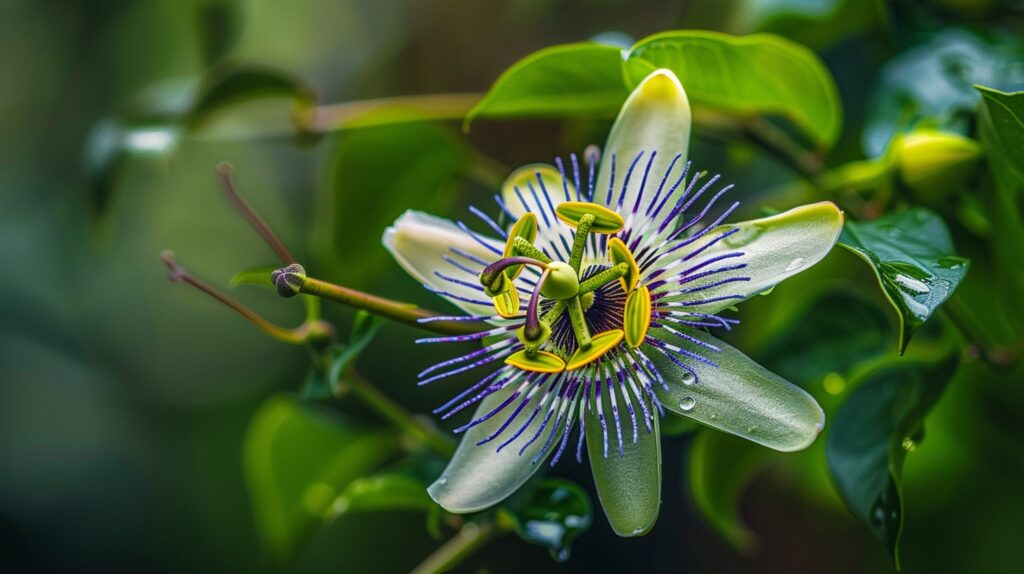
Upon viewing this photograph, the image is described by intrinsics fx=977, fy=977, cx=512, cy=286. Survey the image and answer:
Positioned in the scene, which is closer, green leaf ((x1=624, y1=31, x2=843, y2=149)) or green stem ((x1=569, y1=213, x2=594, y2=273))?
green stem ((x1=569, y1=213, x2=594, y2=273))

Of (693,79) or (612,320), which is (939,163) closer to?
(693,79)

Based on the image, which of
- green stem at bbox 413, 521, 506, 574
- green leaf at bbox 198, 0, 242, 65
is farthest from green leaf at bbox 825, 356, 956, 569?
green leaf at bbox 198, 0, 242, 65

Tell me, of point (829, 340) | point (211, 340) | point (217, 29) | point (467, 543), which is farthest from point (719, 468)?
point (211, 340)

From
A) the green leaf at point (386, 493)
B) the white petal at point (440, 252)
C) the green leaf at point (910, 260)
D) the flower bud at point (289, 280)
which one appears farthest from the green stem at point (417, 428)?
the green leaf at point (910, 260)

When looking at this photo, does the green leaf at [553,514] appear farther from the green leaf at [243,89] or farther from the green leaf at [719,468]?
the green leaf at [243,89]

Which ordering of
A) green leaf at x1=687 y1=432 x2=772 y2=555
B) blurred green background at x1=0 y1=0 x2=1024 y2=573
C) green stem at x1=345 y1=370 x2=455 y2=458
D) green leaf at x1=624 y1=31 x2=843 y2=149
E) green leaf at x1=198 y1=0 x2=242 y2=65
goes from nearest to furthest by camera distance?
green leaf at x1=624 y1=31 x2=843 y2=149
green stem at x1=345 y1=370 x2=455 y2=458
green leaf at x1=687 y1=432 x2=772 y2=555
green leaf at x1=198 y1=0 x2=242 y2=65
blurred green background at x1=0 y1=0 x2=1024 y2=573

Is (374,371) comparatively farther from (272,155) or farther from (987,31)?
(987,31)

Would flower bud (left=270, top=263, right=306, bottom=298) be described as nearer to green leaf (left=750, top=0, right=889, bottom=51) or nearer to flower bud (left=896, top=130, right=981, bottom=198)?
flower bud (left=896, top=130, right=981, bottom=198)

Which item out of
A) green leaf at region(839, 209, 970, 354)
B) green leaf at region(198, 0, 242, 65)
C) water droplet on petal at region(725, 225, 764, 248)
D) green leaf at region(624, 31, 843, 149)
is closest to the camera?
green leaf at region(839, 209, 970, 354)
